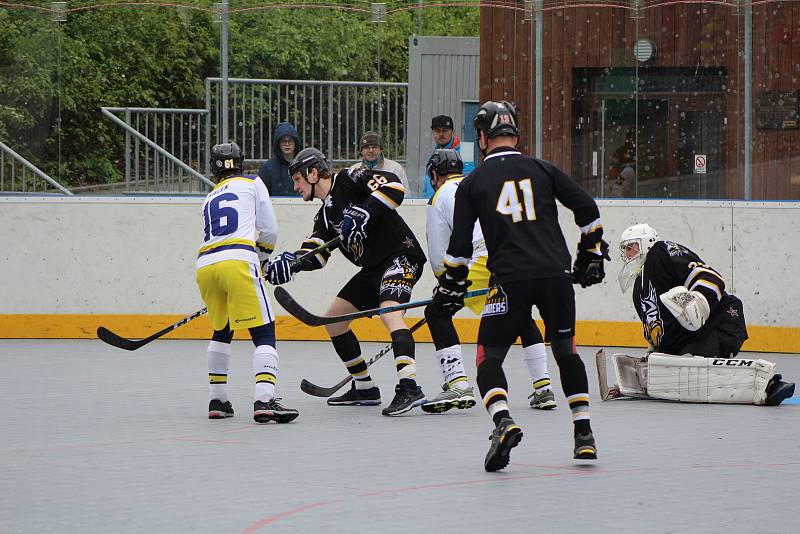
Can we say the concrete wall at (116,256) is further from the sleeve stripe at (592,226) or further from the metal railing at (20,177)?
the sleeve stripe at (592,226)

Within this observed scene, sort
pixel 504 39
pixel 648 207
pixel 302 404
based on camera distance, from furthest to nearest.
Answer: pixel 504 39 → pixel 648 207 → pixel 302 404

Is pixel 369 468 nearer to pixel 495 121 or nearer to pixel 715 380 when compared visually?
pixel 495 121

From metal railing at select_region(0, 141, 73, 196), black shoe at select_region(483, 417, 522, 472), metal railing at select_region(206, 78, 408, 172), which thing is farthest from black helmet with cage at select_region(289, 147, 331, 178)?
metal railing at select_region(0, 141, 73, 196)

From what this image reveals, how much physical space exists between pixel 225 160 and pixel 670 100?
499 centimetres

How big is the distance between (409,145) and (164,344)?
8.32ft

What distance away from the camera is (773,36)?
10.9 m

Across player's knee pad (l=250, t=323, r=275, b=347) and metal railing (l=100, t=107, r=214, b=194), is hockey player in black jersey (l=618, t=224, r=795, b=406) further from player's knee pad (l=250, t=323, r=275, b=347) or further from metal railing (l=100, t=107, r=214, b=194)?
metal railing (l=100, t=107, r=214, b=194)

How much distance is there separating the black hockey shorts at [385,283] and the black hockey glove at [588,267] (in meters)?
1.61

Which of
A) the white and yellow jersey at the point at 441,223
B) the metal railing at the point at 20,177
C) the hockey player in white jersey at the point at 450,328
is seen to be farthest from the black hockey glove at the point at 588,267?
the metal railing at the point at 20,177

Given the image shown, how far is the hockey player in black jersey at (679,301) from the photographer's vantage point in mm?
7324

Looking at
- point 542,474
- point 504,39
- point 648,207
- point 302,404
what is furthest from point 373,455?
point 504,39

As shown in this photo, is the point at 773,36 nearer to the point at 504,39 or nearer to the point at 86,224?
the point at 504,39

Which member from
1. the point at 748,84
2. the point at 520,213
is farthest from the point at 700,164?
the point at 520,213

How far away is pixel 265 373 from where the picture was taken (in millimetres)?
6793
